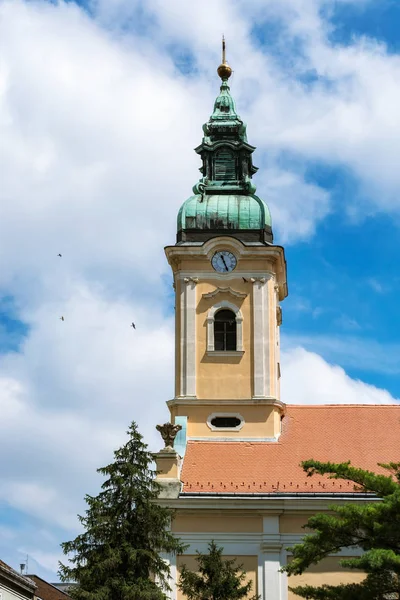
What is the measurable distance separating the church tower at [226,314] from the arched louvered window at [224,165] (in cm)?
17

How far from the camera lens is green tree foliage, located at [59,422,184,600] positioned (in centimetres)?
2688

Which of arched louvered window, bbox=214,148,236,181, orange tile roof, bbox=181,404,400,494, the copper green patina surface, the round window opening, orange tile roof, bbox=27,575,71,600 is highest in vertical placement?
arched louvered window, bbox=214,148,236,181

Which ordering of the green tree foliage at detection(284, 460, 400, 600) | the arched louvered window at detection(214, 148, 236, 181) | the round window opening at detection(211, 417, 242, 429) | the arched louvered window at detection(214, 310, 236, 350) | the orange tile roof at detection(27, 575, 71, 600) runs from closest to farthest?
the green tree foliage at detection(284, 460, 400, 600)
the round window opening at detection(211, 417, 242, 429)
the arched louvered window at detection(214, 310, 236, 350)
the arched louvered window at detection(214, 148, 236, 181)
the orange tile roof at detection(27, 575, 71, 600)

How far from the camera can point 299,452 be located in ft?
122

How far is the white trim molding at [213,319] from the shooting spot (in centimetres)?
3956

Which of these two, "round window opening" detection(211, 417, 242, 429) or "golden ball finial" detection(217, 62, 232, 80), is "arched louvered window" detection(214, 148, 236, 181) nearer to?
"golden ball finial" detection(217, 62, 232, 80)

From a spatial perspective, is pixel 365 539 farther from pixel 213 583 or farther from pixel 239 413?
pixel 239 413

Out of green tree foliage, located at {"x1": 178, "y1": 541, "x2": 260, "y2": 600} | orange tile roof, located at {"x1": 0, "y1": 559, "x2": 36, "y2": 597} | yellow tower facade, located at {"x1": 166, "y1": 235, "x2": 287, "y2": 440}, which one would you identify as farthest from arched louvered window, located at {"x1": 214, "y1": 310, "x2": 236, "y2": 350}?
green tree foliage, located at {"x1": 178, "y1": 541, "x2": 260, "y2": 600}

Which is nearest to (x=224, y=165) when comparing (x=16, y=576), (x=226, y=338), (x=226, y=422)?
(x=226, y=338)

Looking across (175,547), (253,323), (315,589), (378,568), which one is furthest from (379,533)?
(253,323)

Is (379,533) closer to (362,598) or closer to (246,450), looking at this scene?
(362,598)

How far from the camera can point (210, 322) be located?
3975 cm

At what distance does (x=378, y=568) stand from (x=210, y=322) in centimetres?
1779

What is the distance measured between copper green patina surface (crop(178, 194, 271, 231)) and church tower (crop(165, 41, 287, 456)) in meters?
0.04
